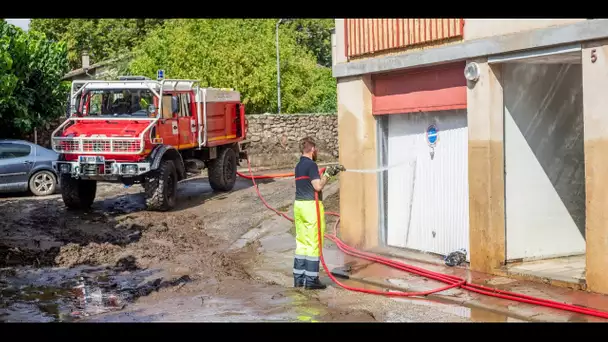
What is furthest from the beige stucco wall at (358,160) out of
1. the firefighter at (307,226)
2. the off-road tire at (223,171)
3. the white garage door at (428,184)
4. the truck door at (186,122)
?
the off-road tire at (223,171)

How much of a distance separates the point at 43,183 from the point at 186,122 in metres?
4.27

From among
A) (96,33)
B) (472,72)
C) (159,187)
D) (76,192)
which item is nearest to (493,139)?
(472,72)

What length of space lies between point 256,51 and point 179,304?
25.7 meters

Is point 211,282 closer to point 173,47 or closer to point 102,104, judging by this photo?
point 102,104

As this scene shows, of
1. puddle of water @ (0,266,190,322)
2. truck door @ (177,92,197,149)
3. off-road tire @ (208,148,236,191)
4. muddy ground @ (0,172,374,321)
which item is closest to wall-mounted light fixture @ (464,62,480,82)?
muddy ground @ (0,172,374,321)

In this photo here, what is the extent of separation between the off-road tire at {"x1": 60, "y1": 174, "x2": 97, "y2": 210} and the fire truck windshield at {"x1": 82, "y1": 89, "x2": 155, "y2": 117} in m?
1.49

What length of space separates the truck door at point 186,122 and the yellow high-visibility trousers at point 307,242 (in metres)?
8.50

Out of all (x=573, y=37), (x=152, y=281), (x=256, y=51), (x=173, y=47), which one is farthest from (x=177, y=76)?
(x=573, y=37)

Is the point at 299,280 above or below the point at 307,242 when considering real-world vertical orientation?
below

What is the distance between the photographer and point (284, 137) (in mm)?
29875

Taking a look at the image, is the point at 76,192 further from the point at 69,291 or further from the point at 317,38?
the point at 317,38

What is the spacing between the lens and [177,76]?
33.1 meters
